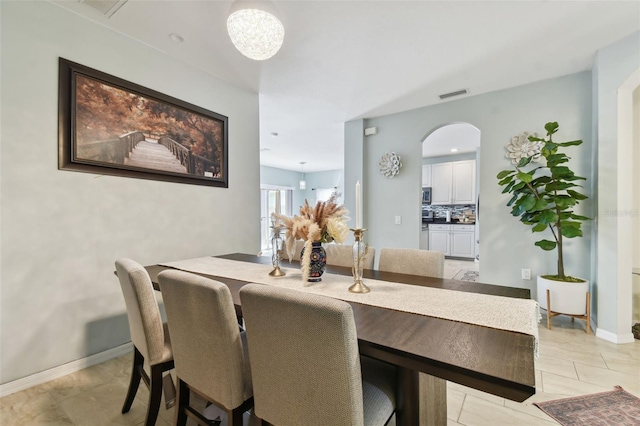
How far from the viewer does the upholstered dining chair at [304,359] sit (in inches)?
30.1

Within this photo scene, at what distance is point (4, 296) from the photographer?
1.76m

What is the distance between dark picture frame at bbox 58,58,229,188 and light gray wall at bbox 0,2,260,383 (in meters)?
0.07

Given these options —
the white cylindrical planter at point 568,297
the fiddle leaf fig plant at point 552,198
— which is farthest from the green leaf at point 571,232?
the white cylindrical planter at point 568,297

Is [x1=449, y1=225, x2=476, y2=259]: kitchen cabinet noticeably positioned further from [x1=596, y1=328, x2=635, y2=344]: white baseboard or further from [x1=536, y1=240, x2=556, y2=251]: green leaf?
[x1=596, y1=328, x2=635, y2=344]: white baseboard

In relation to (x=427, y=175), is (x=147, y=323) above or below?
below

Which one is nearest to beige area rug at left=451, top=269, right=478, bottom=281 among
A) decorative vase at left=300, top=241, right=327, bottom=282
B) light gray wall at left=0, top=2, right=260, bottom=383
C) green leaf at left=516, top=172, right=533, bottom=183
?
green leaf at left=516, top=172, right=533, bottom=183

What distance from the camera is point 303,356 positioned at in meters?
0.83

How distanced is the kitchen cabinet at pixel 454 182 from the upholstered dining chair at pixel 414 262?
17.6 feet

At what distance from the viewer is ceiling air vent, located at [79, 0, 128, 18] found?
1920 millimetres

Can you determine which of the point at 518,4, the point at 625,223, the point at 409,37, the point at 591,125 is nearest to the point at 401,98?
the point at 409,37

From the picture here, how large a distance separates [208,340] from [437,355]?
2.60 ft

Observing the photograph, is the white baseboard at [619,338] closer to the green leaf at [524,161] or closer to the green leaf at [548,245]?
the green leaf at [548,245]

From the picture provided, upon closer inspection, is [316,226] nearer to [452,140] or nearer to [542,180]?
[542,180]

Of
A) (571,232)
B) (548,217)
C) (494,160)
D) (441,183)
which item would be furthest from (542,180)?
(441,183)
